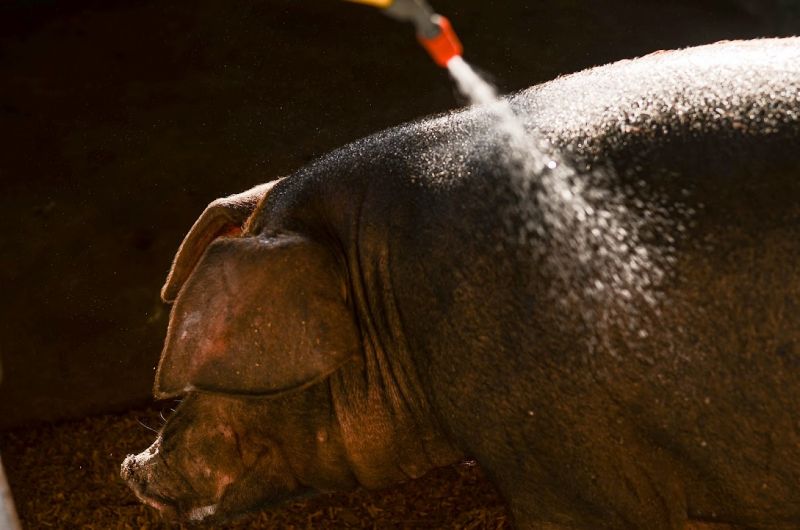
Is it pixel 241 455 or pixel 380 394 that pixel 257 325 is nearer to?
pixel 380 394

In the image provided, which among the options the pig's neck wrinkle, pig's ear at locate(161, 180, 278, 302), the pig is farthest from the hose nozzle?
pig's ear at locate(161, 180, 278, 302)

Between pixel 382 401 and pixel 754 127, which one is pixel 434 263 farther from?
pixel 754 127

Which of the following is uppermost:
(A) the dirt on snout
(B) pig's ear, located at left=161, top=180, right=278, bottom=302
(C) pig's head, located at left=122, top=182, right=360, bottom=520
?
(B) pig's ear, located at left=161, top=180, right=278, bottom=302

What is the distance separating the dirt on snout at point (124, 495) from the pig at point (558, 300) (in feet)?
4.12

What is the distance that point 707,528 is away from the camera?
2473 millimetres

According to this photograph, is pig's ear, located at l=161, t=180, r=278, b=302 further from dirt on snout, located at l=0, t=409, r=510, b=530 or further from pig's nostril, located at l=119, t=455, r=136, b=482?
dirt on snout, located at l=0, t=409, r=510, b=530

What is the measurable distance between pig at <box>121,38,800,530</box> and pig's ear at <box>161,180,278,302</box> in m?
0.17

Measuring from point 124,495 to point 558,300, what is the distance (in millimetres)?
2754

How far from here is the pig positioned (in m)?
2.09

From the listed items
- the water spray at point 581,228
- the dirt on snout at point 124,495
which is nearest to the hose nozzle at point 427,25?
the water spray at point 581,228

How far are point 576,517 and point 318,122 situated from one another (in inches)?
144

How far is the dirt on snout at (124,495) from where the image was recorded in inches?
154

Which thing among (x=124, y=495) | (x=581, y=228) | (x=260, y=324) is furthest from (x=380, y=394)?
(x=124, y=495)

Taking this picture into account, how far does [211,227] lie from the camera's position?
2900 millimetres
